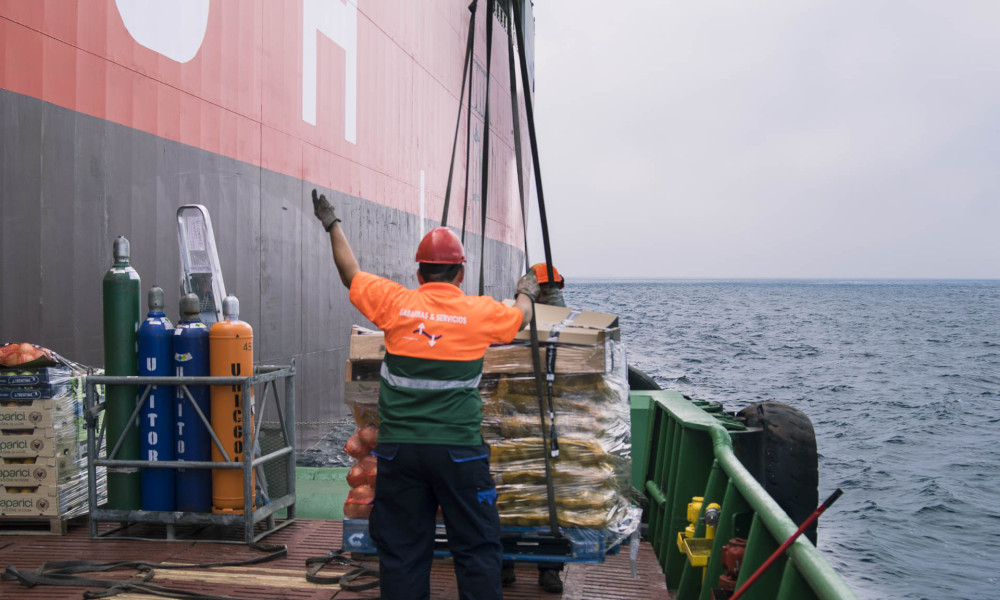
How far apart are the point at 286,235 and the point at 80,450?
228 inches

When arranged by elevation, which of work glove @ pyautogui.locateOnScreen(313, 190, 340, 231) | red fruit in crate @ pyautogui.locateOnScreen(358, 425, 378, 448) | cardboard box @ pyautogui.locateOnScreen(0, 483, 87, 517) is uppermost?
work glove @ pyautogui.locateOnScreen(313, 190, 340, 231)

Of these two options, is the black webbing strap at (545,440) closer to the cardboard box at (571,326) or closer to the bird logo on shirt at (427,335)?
the cardboard box at (571,326)

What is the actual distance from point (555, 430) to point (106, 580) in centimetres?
278

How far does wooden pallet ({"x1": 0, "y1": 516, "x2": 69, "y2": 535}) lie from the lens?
18.7 feet

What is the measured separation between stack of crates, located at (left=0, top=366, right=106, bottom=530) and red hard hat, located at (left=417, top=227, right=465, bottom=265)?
3389 mm

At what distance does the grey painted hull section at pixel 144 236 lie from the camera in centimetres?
634

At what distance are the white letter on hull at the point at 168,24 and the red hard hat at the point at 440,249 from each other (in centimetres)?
569

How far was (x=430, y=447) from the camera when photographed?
3.62 m

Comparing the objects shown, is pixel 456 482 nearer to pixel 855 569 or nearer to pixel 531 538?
pixel 531 538

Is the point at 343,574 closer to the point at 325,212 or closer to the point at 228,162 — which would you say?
the point at 325,212

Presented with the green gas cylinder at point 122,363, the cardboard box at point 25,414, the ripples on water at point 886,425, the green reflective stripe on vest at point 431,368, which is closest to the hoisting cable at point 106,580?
the green gas cylinder at point 122,363

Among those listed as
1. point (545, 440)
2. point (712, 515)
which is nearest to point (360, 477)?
point (545, 440)

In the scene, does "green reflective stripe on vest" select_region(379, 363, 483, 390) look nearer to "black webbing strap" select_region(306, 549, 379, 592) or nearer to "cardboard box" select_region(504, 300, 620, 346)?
"cardboard box" select_region(504, 300, 620, 346)

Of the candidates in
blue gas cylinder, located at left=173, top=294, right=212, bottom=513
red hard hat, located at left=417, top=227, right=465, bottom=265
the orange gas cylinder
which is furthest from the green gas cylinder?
red hard hat, located at left=417, top=227, right=465, bottom=265
